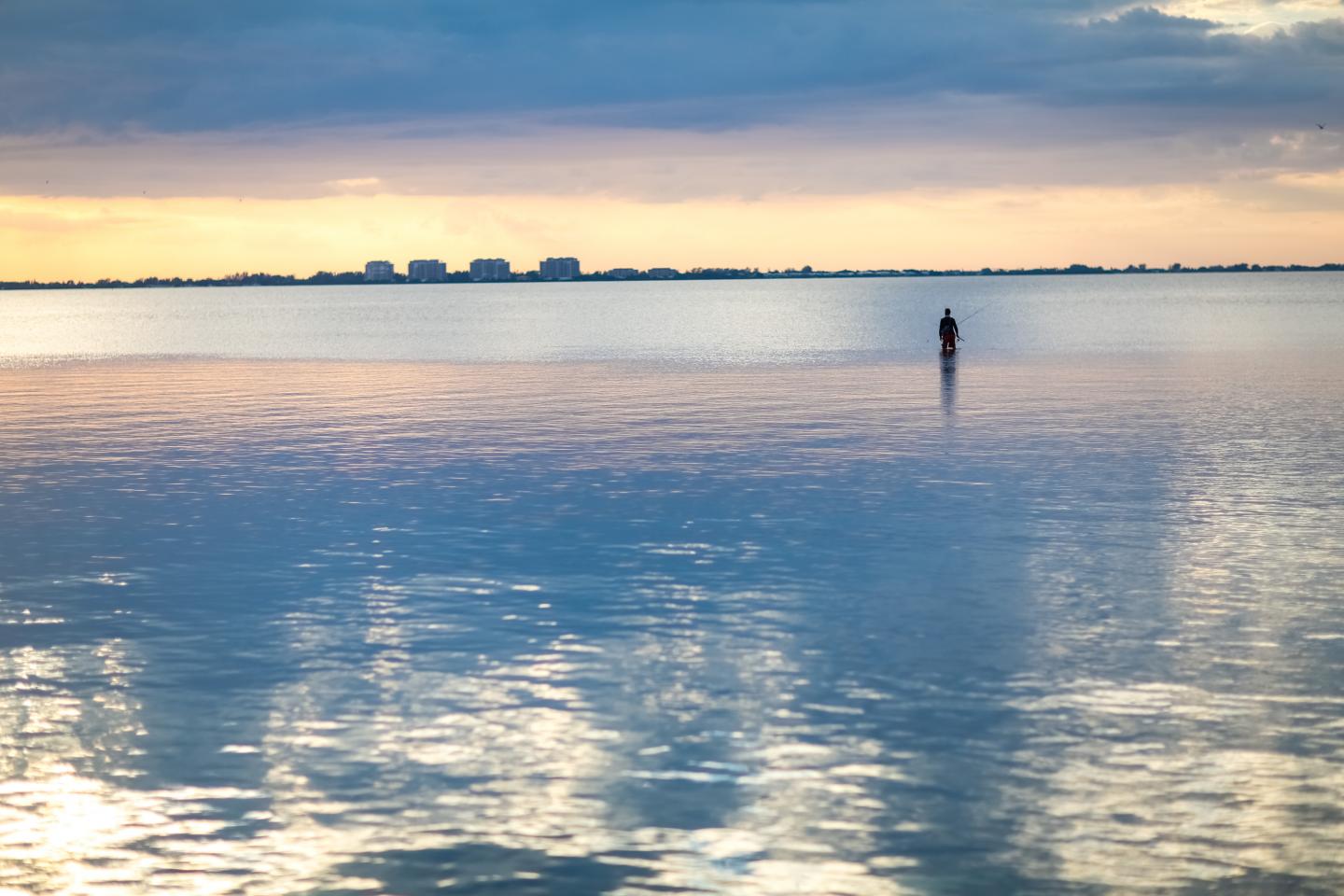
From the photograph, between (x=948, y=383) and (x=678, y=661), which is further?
(x=948, y=383)

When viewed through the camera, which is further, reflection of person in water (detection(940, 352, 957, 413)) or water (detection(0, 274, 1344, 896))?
reflection of person in water (detection(940, 352, 957, 413))

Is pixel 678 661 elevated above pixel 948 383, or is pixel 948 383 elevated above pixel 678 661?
pixel 948 383

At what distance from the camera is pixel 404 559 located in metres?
21.7

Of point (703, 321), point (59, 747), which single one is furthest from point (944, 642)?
point (703, 321)

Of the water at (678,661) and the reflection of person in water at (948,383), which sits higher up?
the reflection of person in water at (948,383)

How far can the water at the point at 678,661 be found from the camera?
10.6 meters

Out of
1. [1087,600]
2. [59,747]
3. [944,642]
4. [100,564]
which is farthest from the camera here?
[100,564]

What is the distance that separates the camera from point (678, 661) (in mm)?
15750

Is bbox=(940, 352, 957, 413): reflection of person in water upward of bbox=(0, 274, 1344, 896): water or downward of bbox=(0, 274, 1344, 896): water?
upward

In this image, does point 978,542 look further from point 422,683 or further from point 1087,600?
point 422,683

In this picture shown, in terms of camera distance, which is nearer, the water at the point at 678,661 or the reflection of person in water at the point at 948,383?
the water at the point at 678,661

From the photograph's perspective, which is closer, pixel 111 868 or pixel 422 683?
pixel 111 868

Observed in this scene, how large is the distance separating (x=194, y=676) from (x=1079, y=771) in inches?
361

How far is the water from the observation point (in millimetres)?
10594
